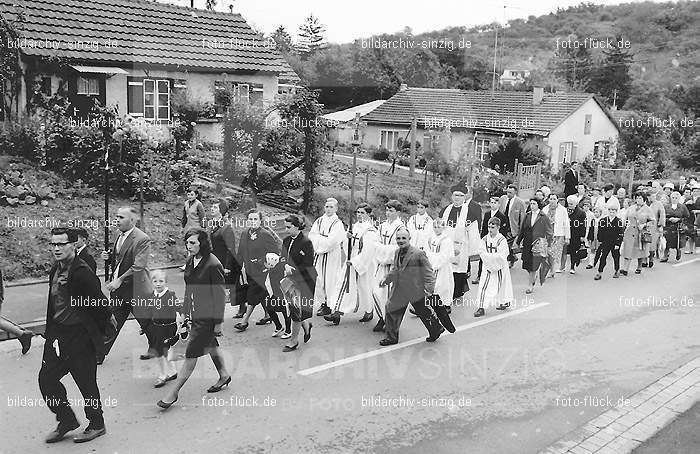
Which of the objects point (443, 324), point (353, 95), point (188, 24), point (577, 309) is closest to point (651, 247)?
point (577, 309)

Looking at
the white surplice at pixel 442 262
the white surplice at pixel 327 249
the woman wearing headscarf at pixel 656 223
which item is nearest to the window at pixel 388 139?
the woman wearing headscarf at pixel 656 223

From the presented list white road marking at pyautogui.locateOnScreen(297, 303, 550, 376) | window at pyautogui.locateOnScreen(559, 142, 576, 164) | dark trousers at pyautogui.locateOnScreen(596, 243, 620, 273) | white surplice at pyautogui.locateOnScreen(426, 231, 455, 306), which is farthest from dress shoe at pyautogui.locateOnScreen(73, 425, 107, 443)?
window at pyautogui.locateOnScreen(559, 142, 576, 164)

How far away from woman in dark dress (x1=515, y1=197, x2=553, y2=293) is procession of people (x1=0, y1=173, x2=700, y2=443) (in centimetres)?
2

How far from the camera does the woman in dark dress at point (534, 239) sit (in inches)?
525

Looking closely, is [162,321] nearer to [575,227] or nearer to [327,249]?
[327,249]

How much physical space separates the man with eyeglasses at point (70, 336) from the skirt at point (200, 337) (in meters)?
1.08

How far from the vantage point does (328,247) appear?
35.4 ft

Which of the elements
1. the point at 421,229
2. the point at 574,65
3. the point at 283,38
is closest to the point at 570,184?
the point at 421,229

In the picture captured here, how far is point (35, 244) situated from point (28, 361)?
4840mm

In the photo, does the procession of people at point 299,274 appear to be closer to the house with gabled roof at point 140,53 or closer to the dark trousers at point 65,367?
the dark trousers at point 65,367

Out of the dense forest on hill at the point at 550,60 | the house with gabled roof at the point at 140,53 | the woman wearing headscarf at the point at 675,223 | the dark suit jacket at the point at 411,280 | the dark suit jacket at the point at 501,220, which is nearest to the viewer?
the dark suit jacket at the point at 411,280

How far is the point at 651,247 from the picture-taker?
629 inches

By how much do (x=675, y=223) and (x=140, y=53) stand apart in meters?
14.3

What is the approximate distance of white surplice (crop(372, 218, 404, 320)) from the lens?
10.6 m
